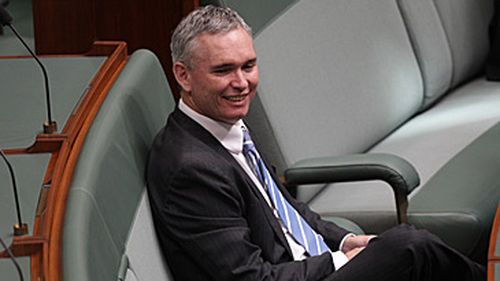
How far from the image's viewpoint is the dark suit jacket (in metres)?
2.18

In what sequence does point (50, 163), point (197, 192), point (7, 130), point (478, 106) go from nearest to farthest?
point (50, 163)
point (7, 130)
point (197, 192)
point (478, 106)

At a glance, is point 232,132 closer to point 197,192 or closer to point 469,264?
point 197,192

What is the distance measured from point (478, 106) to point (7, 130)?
2.08 meters

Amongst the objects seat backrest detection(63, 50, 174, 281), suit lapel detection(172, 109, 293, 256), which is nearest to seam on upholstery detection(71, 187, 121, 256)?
seat backrest detection(63, 50, 174, 281)

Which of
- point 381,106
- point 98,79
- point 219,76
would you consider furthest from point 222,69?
point 381,106

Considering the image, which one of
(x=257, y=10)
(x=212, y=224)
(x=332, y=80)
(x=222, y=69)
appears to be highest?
(x=222, y=69)

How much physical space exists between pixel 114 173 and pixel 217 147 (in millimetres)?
344

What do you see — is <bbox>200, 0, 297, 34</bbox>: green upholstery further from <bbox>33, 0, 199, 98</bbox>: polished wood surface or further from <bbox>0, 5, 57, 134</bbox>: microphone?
<bbox>0, 5, 57, 134</bbox>: microphone

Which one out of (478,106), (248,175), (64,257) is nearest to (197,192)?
(248,175)

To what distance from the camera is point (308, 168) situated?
113 inches

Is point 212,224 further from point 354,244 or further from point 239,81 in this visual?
point 354,244

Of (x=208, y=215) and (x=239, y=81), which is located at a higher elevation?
(x=239, y=81)

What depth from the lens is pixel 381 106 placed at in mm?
3529

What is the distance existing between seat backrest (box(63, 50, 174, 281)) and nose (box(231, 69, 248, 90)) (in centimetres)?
18
